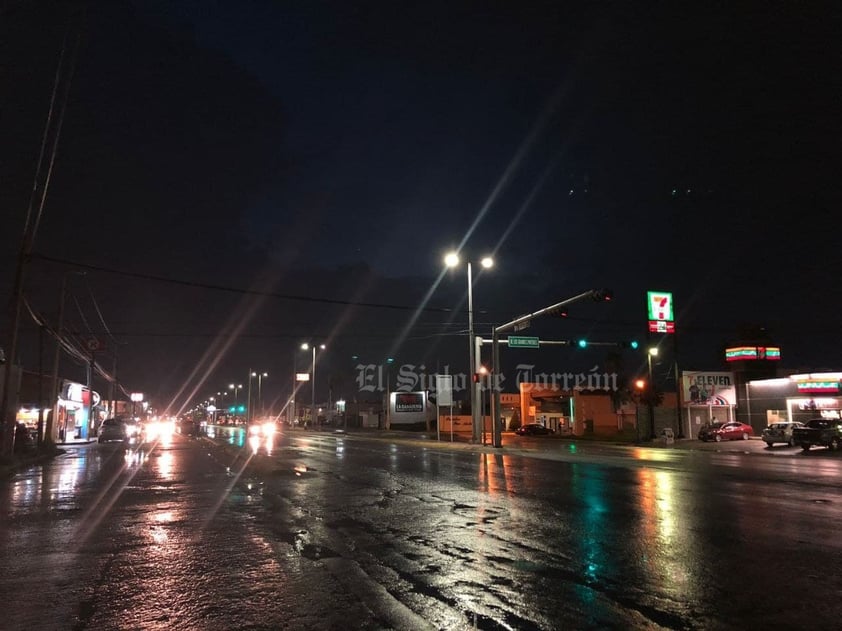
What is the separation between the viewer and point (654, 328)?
3975cm

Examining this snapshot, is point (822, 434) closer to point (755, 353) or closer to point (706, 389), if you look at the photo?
point (706, 389)

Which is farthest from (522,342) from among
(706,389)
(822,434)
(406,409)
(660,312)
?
(406,409)

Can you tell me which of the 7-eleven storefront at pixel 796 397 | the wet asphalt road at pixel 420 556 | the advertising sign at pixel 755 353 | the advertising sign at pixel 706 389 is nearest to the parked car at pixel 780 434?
the 7-eleven storefront at pixel 796 397

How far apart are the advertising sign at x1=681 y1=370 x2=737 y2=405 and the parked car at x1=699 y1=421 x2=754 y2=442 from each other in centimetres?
544

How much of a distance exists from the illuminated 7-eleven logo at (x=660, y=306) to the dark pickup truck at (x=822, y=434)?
9309 millimetres

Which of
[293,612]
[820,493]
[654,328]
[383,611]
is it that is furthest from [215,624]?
[654,328]

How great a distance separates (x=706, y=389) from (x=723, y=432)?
23.5 ft

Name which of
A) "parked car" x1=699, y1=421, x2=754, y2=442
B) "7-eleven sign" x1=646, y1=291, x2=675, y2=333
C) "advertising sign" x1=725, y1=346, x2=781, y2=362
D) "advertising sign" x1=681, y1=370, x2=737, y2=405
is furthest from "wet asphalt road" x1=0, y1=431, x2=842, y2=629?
"advertising sign" x1=725, y1=346, x2=781, y2=362

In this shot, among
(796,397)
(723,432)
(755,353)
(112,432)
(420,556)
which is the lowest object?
(420,556)

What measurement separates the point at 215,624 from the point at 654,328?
37.8 meters

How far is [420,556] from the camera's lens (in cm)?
805

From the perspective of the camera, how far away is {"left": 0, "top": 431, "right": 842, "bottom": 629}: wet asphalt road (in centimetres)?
579

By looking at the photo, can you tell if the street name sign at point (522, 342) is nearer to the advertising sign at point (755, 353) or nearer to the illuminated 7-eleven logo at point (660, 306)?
the illuminated 7-eleven logo at point (660, 306)

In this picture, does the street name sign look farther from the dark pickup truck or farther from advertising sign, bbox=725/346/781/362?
advertising sign, bbox=725/346/781/362
